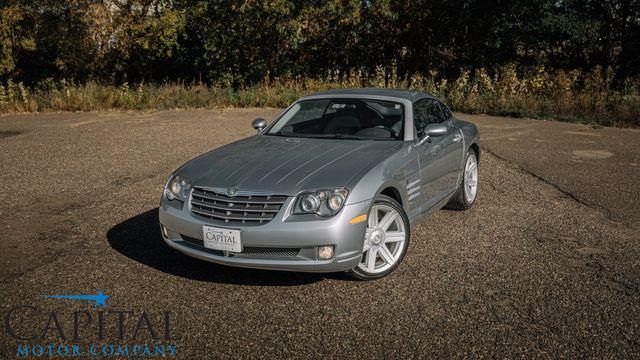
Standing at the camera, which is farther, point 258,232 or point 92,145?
point 92,145

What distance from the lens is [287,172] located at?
168 inches

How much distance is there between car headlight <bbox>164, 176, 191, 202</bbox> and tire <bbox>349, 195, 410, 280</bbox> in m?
1.45

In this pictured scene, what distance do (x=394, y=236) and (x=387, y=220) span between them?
172mm

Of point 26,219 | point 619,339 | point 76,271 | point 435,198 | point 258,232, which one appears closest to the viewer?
point 619,339

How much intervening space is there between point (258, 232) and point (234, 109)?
12.7 metres

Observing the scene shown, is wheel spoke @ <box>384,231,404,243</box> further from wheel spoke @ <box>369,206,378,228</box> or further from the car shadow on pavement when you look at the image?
the car shadow on pavement

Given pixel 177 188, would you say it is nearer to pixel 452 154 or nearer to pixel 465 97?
pixel 452 154

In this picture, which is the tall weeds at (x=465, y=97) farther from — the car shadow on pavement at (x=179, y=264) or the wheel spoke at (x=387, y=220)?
the car shadow on pavement at (x=179, y=264)

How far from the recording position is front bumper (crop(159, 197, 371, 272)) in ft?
12.7

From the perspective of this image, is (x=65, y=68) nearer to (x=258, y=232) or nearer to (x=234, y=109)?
(x=234, y=109)

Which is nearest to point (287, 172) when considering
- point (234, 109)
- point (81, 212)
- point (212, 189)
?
point (212, 189)

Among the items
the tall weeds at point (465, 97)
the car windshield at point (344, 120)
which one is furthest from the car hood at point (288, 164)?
the tall weeds at point (465, 97)

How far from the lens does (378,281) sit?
4.40m

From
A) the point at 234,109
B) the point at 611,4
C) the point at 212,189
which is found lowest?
the point at 234,109
